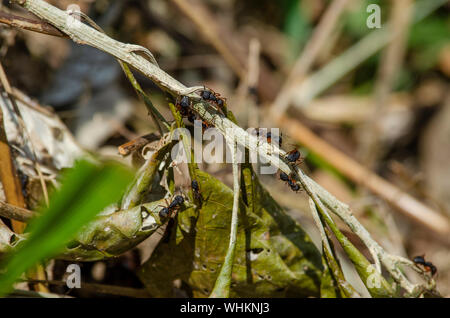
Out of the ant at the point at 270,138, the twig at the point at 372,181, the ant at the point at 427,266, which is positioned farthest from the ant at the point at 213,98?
the twig at the point at 372,181

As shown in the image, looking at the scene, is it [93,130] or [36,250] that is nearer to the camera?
[36,250]

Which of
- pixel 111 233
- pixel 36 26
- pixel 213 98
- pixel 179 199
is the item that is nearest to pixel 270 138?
pixel 213 98

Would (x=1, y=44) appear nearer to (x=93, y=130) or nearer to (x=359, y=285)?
(x=93, y=130)

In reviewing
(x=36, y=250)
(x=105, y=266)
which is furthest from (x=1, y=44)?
(x=36, y=250)

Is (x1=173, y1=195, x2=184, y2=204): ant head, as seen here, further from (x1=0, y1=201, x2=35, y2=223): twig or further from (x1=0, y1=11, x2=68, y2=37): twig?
(x1=0, y1=11, x2=68, y2=37): twig

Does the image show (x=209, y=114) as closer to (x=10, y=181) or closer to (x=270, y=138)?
(x=270, y=138)

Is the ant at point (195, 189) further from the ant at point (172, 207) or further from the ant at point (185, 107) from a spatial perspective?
the ant at point (185, 107)
